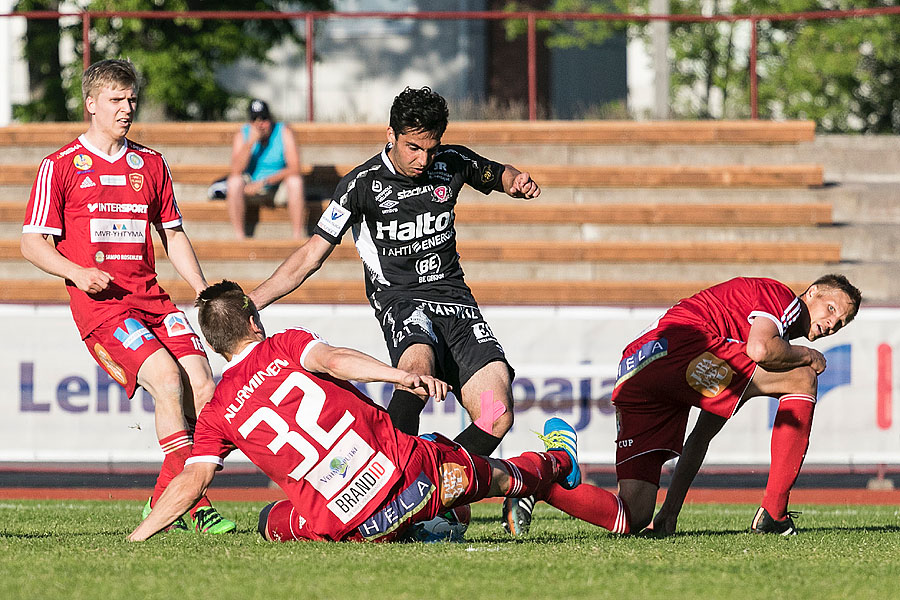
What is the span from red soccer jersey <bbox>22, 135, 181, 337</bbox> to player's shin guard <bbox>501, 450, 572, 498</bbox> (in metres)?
2.22

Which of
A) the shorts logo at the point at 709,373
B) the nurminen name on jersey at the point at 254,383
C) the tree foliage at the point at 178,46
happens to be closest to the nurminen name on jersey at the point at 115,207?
the nurminen name on jersey at the point at 254,383

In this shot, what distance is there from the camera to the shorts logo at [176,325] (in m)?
6.65

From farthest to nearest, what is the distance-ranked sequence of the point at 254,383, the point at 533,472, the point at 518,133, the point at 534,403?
the point at 518,133
the point at 534,403
the point at 533,472
the point at 254,383

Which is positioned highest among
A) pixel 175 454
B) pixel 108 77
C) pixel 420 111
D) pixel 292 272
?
pixel 108 77

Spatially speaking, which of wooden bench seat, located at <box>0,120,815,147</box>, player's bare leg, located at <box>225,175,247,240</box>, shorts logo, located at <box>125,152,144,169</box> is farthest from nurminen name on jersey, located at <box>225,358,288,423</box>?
wooden bench seat, located at <box>0,120,815,147</box>

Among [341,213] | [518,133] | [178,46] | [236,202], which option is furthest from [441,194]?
[178,46]

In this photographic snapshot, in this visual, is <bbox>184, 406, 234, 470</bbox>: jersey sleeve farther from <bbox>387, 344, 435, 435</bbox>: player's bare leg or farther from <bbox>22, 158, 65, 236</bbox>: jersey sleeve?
<bbox>22, 158, 65, 236</bbox>: jersey sleeve

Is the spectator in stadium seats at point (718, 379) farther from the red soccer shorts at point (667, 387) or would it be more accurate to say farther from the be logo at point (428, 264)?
the be logo at point (428, 264)

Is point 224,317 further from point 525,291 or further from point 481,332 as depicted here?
point 525,291

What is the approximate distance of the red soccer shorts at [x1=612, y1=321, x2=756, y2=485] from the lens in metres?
6.36

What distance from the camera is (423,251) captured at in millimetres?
6543

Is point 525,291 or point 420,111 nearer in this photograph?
point 420,111

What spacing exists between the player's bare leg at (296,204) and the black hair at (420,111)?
7.91 m

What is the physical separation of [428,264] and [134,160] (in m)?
1.65
